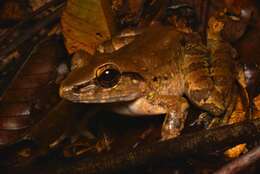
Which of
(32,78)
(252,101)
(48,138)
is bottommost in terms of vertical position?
(252,101)

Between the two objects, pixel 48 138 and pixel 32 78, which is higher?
pixel 32 78

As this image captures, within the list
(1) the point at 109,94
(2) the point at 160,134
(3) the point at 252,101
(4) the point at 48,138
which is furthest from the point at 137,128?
(3) the point at 252,101

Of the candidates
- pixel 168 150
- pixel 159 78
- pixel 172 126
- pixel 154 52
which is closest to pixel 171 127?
pixel 172 126

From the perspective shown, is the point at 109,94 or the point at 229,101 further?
the point at 229,101

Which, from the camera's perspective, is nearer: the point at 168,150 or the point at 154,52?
the point at 168,150

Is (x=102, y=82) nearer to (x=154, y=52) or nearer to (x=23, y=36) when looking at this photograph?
(x=154, y=52)

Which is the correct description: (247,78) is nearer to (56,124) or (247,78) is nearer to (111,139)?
(111,139)

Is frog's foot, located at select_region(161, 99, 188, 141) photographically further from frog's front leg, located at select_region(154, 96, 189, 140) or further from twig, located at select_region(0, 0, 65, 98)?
twig, located at select_region(0, 0, 65, 98)
